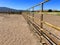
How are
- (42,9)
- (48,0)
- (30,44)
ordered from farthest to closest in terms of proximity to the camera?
(30,44) → (42,9) → (48,0)

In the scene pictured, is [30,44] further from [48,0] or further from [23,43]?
[48,0]

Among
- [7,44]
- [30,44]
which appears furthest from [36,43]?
[7,44]

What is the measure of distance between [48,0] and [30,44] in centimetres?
205

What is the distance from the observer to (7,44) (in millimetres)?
5676

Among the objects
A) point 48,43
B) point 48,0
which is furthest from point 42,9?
point 48,43

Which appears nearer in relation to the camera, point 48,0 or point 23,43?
point 48,0

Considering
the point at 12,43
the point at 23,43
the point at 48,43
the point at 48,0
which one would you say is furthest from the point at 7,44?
the point at 48,0

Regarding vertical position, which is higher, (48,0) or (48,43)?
(48,0)

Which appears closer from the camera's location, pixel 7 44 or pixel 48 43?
pixel 48 43

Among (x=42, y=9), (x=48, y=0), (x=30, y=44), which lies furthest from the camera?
(x=30, y=44)

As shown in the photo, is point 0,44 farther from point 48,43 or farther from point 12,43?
point 48,43

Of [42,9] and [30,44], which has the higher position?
[42,9]

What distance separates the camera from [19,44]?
566 centimetres

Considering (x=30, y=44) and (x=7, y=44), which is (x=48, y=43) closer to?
(x=30, y=44)
